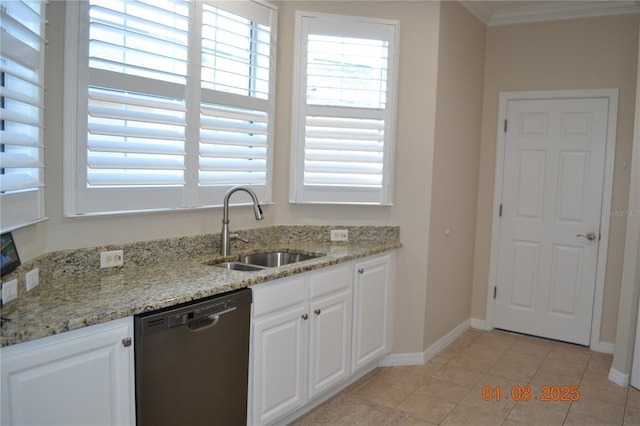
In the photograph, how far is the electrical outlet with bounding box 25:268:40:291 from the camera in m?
2.10

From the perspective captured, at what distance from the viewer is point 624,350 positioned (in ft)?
12.2

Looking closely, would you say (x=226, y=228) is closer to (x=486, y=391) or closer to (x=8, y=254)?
(x=8, y=254)

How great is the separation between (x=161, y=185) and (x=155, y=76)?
1.89ft

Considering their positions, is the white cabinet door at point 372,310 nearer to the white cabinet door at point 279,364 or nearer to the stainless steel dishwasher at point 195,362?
the white cabinet door at point 279,364

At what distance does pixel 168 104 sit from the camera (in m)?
2.83

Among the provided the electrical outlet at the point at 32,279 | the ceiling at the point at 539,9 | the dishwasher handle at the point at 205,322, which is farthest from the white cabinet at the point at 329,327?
the ceiling at the point at 539,9

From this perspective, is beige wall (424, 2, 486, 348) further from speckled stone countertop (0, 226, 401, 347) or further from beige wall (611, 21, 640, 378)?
beige wall (611, 21, 640, 378)

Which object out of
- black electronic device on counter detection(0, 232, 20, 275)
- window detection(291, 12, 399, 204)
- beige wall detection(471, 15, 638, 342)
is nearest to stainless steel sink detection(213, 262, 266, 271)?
A: window detection(291, 12, 399, 204)

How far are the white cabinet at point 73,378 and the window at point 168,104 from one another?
80 cm

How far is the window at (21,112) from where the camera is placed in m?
1.89

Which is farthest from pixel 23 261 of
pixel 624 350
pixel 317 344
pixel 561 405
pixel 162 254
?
pixel 624 350

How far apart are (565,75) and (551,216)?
1.21 meters

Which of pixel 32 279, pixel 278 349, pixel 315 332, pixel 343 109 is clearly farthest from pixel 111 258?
pixel 343 109

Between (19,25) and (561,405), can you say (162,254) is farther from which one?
(561,405)
